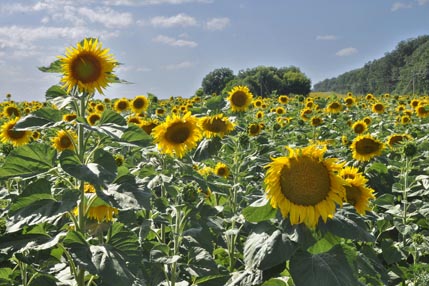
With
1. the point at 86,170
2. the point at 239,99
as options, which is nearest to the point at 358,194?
the point at 86,170

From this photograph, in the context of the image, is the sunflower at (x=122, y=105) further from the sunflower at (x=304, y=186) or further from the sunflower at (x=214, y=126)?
the sunflower at (x=304, y=186)

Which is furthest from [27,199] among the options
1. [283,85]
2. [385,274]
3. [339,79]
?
[339,79]

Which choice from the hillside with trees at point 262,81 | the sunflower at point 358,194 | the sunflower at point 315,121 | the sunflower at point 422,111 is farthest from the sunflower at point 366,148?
the hillside with trees at point 262,81

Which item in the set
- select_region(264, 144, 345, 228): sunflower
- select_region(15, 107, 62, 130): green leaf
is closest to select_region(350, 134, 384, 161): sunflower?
select_region(264, 144, 345, 228): sunflower

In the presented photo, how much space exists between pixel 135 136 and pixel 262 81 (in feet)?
94.8

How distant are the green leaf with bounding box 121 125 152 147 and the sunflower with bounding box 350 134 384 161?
3.95 m

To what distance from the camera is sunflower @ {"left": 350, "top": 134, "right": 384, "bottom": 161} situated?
5727mm

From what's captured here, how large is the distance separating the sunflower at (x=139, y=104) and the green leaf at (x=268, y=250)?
21.0 ft

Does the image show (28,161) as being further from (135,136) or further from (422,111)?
(422,111)

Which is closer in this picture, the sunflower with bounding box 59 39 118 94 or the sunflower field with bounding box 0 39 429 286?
the sunflower field with bounding box 0 39 429 286

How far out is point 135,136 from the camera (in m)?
2.37

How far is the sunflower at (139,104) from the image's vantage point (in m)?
8.13

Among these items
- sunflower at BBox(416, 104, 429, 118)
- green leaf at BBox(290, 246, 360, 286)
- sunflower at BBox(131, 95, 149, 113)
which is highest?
sunflower at BBox(131, 95, 149, 113)

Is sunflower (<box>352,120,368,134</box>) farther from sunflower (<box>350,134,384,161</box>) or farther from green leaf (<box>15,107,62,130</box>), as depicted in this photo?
green leaf (<box>15,107,62,130</box>)
